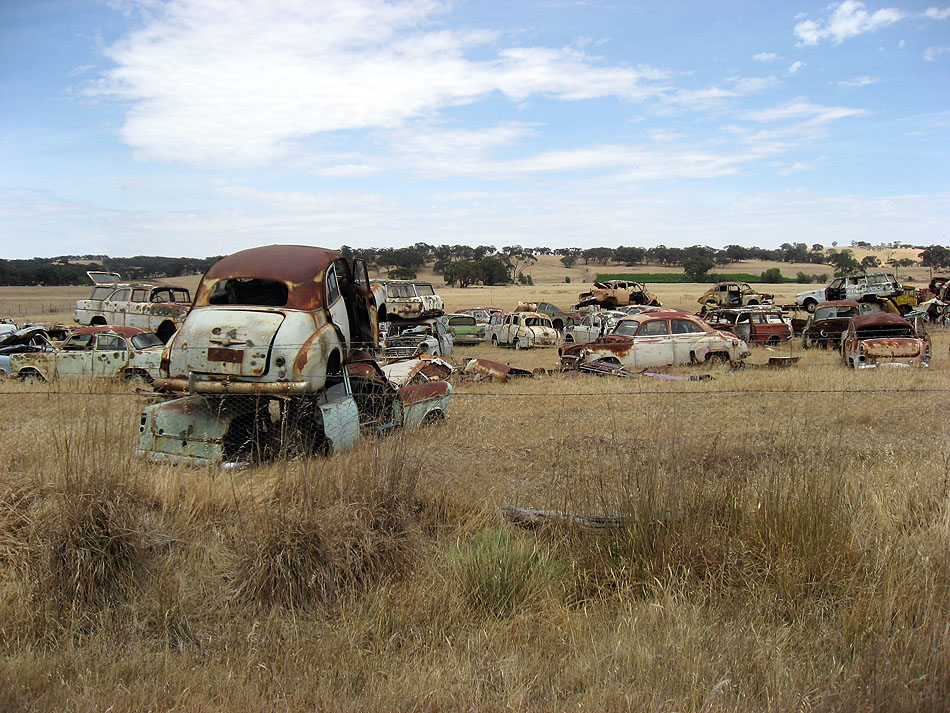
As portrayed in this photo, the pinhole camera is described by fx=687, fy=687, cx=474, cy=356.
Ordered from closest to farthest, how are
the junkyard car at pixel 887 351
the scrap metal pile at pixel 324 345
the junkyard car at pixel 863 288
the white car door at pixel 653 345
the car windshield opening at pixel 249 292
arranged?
the scrap metal pile at pixel 324 345 → the car windshield opening at pixel 249 292 → the junkyard car at pixel 887 351 → the white car door at pixel 653 345 → the junkyard car at pixel 863 288

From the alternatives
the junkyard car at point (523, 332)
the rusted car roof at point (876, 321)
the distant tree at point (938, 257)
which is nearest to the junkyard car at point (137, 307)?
the junkyard car at point (523, 332)

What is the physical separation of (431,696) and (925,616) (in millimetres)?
2689

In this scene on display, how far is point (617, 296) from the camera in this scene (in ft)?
119

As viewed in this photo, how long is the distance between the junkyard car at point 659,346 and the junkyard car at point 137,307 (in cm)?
1224

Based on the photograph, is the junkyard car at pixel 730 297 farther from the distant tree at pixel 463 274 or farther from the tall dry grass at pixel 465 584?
the distant tree at pixel 463 274

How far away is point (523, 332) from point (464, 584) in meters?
21.8

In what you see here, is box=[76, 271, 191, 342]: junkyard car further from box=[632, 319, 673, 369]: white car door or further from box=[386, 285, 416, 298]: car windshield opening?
box=[632, 319, 673, 369]: white car door

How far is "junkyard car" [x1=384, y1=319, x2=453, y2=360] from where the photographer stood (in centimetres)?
1546

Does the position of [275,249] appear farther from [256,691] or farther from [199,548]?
[256,691]

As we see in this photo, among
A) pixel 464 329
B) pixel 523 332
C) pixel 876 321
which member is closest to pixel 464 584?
pixel 876 321

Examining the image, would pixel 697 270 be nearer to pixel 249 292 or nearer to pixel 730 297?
pixel 730 297

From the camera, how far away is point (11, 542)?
15.5 ft

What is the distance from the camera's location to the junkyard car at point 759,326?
73.7ft

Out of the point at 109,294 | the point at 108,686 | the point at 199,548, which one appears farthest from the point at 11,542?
the point at 109,294
